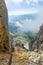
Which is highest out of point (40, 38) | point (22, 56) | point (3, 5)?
point (3, 5)

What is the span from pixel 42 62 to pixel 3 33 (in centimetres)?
566

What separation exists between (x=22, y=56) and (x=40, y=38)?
3025 inches

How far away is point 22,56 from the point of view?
25672 mm

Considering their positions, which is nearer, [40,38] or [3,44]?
[3,44]

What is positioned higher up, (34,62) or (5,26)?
(5,26)

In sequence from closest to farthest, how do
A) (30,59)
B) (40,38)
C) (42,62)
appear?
(42,62) → (30,59) → (40,38)

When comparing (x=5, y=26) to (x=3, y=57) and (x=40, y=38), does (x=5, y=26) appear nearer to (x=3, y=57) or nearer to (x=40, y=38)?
(x=3, y=57)

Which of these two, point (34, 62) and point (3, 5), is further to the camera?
point (3, 5)

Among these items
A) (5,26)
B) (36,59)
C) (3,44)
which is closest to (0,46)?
(3,44)

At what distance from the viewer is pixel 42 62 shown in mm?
23047

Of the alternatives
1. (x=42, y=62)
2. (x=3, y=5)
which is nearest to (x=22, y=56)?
(x=42, y=62)

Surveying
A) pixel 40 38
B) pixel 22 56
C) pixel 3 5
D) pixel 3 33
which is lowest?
pixel 40 38

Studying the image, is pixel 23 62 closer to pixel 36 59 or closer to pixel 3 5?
pixel 36 59

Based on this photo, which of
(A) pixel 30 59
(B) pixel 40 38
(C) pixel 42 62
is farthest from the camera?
(B) pixel 40 38
